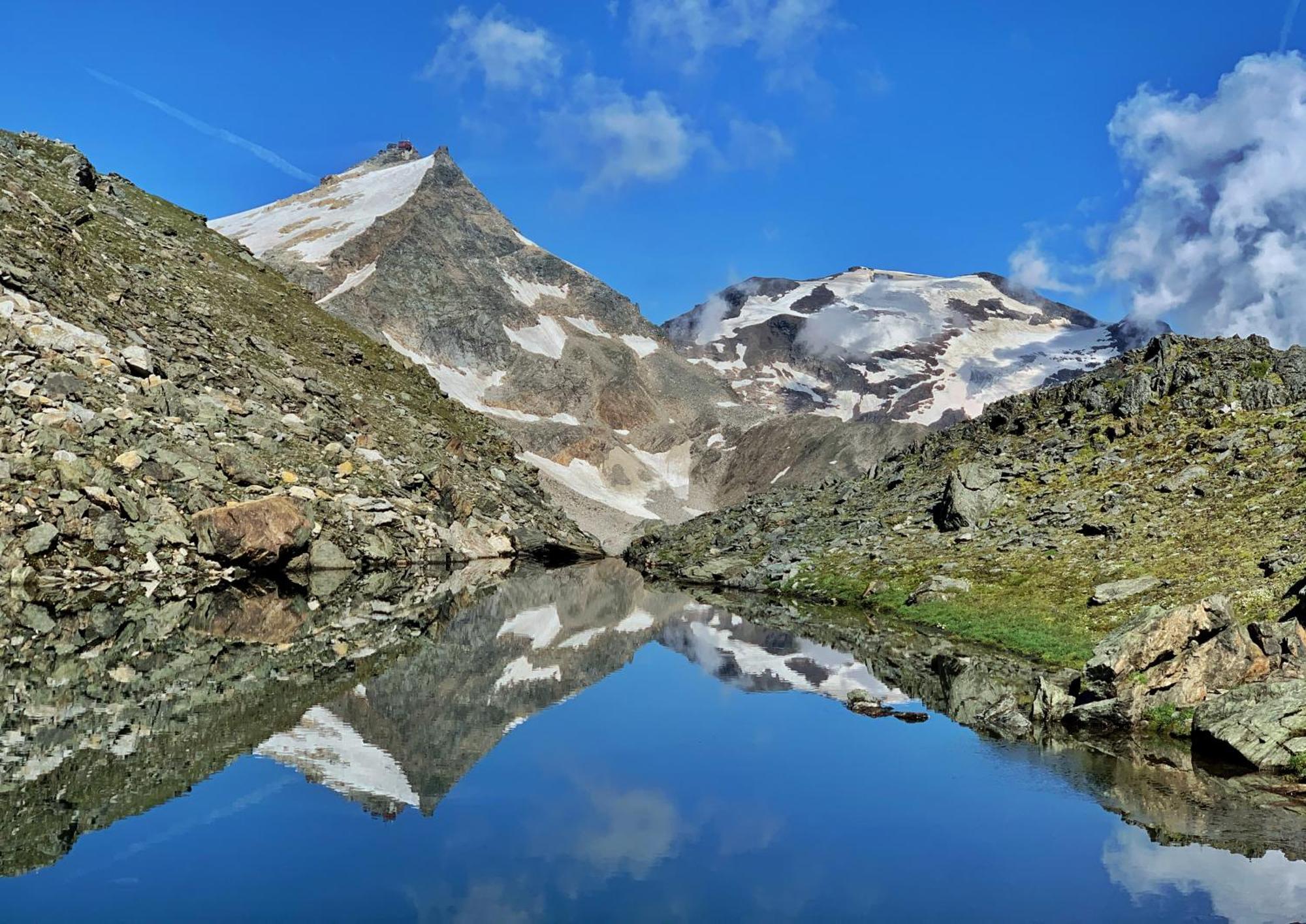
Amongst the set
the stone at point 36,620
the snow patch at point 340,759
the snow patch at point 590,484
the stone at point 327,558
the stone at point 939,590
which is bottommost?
the snow patch at point 340,759

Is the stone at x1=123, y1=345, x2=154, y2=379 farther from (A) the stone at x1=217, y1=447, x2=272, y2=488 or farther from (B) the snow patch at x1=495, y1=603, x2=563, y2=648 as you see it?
(B) the snow patch at x1=495, y1=603, x2=563, y2=648

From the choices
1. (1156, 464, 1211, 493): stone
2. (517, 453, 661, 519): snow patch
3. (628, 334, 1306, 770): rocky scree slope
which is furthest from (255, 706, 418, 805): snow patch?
(517, 453, 661, 519): snow patch

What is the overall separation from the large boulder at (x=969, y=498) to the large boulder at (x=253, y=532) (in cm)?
3763

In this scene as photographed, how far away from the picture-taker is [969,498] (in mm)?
57156

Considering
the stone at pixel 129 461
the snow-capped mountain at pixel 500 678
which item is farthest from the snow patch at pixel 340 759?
the stone at pixel 129 461

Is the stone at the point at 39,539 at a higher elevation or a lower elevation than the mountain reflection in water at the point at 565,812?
higher

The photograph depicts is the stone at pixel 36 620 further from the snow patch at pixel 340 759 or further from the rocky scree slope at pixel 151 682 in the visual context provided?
the snow patch at pixel 340 759

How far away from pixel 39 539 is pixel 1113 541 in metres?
47.4

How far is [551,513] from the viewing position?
10069 cm

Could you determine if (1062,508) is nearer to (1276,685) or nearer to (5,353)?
(1276,685)

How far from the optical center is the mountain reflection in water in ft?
46.5

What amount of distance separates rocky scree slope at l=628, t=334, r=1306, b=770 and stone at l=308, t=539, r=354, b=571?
2477cm

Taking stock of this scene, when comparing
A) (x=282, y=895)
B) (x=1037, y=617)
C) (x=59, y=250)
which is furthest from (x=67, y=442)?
(x=1037, y=617)

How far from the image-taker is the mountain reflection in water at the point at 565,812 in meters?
14.2
